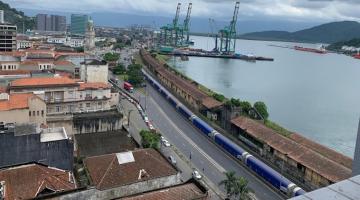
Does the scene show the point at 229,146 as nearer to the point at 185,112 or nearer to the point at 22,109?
the point at 185,112

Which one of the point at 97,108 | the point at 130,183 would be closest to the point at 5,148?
the point at 130,183

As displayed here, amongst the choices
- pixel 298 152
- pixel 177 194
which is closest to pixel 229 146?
pixel 298 152

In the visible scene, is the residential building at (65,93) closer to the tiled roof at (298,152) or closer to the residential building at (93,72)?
the residential building at (93,72)

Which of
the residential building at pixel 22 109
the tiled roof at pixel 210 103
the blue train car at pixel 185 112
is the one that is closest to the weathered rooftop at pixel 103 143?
the residential building at pixel 22 109

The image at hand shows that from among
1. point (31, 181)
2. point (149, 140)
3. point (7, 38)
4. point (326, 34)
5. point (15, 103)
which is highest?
point (326, 34)

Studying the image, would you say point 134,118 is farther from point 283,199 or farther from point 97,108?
point 283,199

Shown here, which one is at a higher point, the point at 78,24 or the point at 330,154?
the point at 78,24

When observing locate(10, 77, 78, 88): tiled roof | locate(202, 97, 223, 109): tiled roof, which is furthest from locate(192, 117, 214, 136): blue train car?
locate(10, 77, 78, 88): tiled roof
